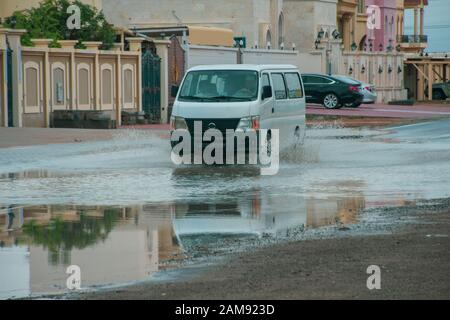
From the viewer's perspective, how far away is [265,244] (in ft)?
41.1

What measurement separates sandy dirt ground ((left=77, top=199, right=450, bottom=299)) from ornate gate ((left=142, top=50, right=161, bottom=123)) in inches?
1108

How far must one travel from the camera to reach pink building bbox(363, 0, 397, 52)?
285 feet

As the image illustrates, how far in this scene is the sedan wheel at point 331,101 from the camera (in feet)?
172

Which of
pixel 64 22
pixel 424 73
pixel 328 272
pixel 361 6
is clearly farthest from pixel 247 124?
pixel 361 6

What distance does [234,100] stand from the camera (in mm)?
23188

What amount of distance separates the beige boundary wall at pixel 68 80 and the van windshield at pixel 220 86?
1008cm

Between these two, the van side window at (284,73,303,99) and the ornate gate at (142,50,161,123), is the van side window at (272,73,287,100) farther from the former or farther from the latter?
the ornate gate at (142,50,161,123)

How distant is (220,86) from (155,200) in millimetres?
6797

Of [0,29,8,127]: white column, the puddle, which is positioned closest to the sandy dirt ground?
the puddle

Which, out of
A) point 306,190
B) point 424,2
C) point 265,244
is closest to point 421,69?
point 424,2

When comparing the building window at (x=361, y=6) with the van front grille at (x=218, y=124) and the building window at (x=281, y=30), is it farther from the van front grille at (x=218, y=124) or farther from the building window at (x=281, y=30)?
the van front grille at (x=218, y=124)

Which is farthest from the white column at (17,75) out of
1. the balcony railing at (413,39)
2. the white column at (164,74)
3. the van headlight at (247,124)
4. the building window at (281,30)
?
the balcony railing at (413,39)

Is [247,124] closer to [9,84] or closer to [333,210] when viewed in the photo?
[333,210]
